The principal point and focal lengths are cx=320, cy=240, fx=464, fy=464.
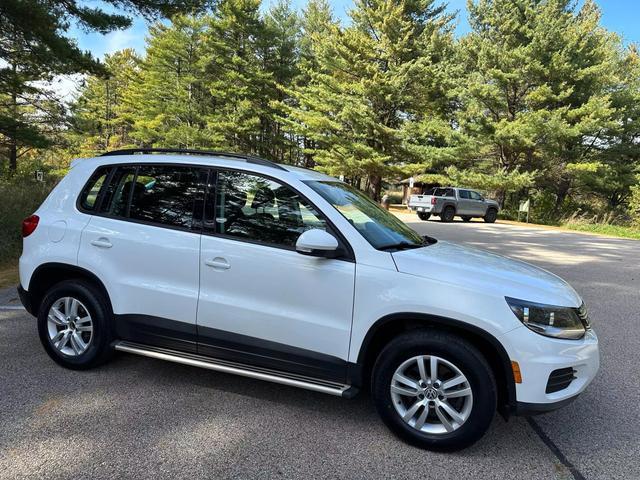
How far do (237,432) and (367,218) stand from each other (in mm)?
1752

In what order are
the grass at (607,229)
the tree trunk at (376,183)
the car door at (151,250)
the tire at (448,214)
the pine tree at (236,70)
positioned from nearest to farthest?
1. the car door at (151,250)
2. the grass at (607,229)
3. the tire at (448,214)
4. the tree trunk at (376,183)
5. the pine tree at (236,70)

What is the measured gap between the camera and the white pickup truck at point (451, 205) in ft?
79.3

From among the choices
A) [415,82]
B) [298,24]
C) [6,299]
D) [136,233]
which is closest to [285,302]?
[136,233]

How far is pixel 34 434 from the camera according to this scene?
2.92 meters

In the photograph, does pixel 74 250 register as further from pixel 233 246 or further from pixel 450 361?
pixel 450 361

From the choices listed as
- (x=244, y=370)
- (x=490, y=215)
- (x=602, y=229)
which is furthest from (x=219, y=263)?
(x=490, y=215)

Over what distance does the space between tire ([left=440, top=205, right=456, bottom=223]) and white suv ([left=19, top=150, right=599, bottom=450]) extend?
2124cm

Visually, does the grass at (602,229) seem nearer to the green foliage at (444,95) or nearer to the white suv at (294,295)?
the green foliage at (444,95)

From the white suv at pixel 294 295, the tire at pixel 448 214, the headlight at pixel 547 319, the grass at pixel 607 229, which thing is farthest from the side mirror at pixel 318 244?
the grass at pixel 607 229

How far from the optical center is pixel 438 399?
2.87 m

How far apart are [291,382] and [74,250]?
82.8 inches

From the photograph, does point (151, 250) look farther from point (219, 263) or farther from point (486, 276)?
point (486, 276)

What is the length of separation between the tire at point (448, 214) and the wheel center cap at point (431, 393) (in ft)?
73.4

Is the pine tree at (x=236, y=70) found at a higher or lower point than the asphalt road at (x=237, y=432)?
higher
